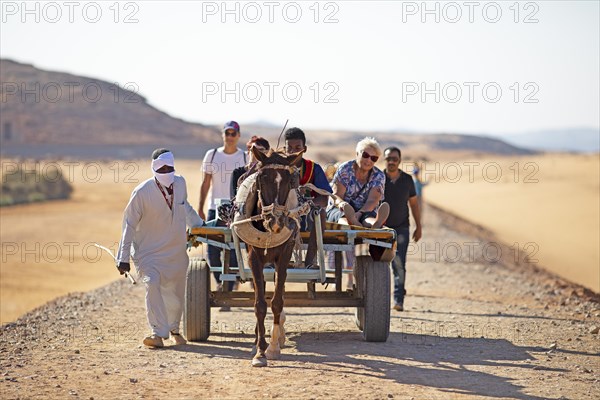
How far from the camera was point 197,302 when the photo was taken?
11.4 metres

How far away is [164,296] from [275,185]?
2.44 m

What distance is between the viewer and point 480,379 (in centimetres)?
970

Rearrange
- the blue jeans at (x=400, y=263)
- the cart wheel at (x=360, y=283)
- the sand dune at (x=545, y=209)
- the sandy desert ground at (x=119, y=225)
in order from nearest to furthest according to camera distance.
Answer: the cart wheel at (x=360, y=283), the blue jeans at (x=400, y=263), the sandy desert ground at (x=119, y=225), the sand dune at (x=545, y=209)

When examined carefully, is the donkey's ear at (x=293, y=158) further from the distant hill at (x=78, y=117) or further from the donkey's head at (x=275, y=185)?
the distant hill at (x=78, y=117)

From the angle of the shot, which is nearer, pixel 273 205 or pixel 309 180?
pixel 273 205

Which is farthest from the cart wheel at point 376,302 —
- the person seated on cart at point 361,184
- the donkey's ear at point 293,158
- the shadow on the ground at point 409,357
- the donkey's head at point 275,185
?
the donkey's ear at point 293,158

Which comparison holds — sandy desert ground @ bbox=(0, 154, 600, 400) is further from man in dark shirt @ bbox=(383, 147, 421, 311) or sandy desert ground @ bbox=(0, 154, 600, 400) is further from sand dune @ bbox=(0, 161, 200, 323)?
man in dark shirt @ bbox=(383, 147, 421, 311)

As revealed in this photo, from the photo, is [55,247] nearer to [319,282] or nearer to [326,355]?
[319,282]

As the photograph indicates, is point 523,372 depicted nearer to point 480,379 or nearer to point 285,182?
point 480,379

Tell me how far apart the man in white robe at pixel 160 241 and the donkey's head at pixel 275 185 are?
1600 mm

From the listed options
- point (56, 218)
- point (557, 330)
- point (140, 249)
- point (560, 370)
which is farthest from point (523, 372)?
point (56, 218)

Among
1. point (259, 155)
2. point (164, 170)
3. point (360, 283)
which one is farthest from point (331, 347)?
point (164, 170)

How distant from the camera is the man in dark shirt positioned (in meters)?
14.5

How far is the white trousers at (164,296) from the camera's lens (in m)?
11.3
